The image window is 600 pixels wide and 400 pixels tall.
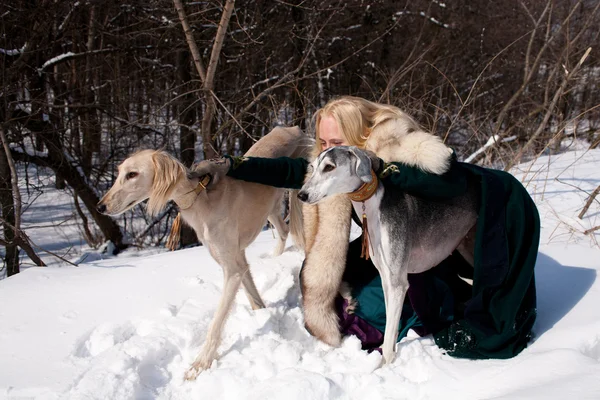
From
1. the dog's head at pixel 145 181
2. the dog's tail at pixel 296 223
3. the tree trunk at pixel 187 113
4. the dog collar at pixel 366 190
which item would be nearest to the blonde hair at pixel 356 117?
the dog collar at pixel 366 190

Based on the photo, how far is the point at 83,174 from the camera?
26.3ft

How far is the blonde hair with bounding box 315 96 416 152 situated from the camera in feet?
8.87

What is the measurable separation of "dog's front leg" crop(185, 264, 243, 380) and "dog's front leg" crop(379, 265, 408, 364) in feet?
2.93

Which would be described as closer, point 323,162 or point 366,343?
point 323,162

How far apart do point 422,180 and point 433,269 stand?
85 centimetres

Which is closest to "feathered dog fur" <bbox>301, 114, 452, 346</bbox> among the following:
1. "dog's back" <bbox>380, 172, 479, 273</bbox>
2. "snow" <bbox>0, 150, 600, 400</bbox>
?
"snow" <bbox>0, 150, 600, 400</bbox>

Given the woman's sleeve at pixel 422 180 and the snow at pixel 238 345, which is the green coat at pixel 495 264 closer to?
the woman's sleeve at pixel 422 180

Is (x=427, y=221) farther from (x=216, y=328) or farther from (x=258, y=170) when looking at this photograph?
(x=216, y=328)

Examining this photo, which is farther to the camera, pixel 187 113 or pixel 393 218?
pixel 187 113

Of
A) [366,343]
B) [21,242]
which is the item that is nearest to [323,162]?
[366,343]

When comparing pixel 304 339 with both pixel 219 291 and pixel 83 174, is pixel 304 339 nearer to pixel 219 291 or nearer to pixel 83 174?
pixel 219 291

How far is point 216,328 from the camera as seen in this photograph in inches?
106

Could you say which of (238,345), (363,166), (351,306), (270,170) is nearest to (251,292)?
(238,345)

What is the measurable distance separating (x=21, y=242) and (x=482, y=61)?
13.0 m
